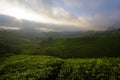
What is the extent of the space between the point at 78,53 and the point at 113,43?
42621 mm

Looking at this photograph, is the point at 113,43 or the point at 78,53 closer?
the point at 78,53

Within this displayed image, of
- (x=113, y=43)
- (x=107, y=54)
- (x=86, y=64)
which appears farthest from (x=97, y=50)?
(x=86, y=64)

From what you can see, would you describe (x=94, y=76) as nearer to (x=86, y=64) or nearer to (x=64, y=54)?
(x=86, y=64)

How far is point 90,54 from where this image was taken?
5103 inches

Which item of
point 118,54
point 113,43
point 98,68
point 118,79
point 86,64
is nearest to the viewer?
point 118,79

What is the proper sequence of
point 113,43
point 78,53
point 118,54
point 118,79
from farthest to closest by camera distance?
point 113,43 → point 78,53 → point 118,54 → point 118,79

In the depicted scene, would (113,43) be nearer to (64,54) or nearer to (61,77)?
(64,54)

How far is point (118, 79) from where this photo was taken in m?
50.9

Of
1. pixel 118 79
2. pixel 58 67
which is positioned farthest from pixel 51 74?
pixel 118 79

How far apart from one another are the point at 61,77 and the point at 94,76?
11614mm

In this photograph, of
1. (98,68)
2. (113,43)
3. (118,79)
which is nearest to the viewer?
(118,79)

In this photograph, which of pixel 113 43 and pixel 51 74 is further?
pixel 113 43

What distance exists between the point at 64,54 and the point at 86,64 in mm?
69567

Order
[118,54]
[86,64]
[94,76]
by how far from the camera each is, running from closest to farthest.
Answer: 1. [94,76]
2. [86,64]
3. [118,54]
